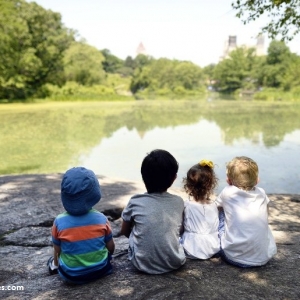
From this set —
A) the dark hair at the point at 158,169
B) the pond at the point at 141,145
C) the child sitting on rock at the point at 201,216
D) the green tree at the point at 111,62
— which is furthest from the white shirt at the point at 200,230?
the green tree at the point at 111,62

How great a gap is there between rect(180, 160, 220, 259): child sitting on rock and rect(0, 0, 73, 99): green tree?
2451 centimetres

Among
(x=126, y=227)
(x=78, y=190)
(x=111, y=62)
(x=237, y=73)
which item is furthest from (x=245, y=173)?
(x=111, y=62)

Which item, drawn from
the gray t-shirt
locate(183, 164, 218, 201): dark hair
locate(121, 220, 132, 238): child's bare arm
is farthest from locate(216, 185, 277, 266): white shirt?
locate(121, 220, 132, 238): child's bare arm

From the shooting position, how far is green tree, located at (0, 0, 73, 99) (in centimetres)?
2453

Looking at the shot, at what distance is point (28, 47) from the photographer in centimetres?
2694

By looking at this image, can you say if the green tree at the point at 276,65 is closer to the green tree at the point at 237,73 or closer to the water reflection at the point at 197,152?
the green tree at the point at 237,73

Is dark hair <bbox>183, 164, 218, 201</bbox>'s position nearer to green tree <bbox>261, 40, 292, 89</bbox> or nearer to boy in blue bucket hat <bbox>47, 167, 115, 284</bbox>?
boy in blue bucket hat <bbox>47, 167, 115, 284</bbox>

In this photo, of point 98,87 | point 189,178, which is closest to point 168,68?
point 98,87

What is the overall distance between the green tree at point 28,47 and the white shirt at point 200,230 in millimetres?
24549

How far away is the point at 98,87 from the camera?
39250 millimetres

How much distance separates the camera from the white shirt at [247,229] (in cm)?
201

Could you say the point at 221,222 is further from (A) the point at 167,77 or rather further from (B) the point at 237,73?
(A) the point at 167,77

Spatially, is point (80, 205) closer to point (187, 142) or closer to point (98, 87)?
point (187, 142)

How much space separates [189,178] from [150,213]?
12.4 inches
